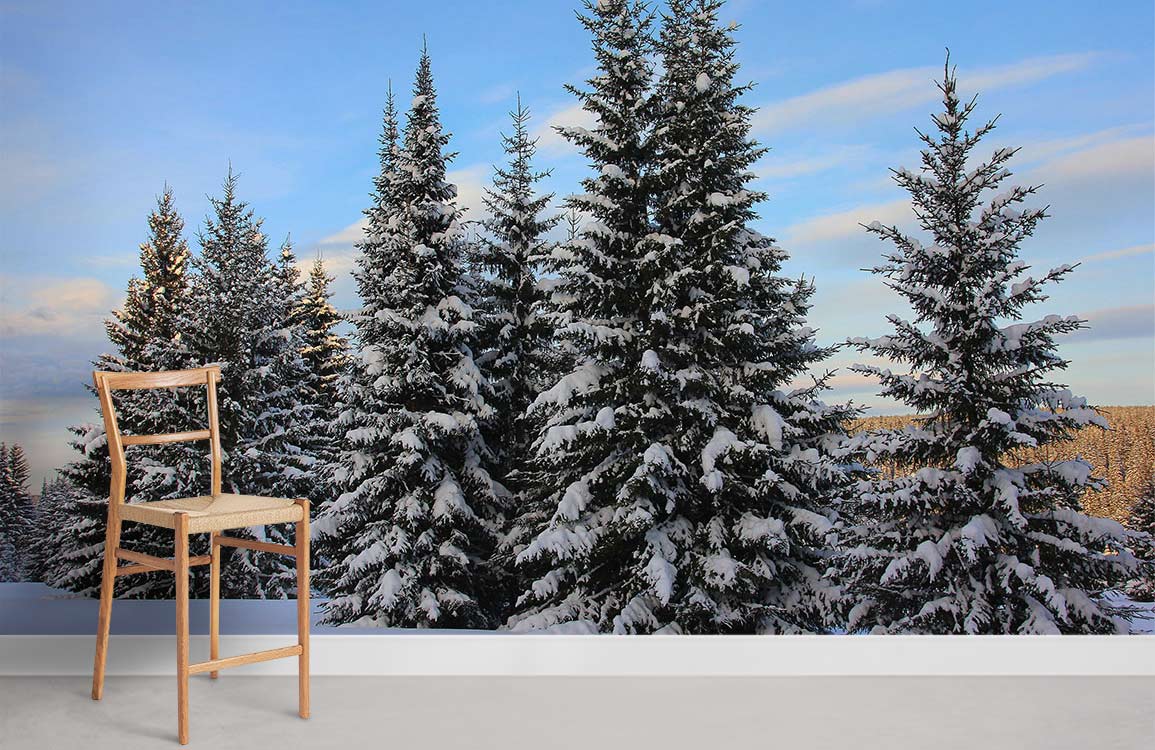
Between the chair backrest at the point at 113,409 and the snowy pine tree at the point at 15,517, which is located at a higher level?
the chair backrest at the point at 113,409

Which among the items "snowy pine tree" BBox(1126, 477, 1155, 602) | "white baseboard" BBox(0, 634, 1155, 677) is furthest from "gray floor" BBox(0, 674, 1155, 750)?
"snowy pine tree" BBox(1126, 477, 1155, 602)

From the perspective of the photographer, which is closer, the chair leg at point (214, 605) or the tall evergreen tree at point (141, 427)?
the chair leg at point (214, 605)

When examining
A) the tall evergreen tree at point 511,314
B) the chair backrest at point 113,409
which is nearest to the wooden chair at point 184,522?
the chair backrest at point 113,409

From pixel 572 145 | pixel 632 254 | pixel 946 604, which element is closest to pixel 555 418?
pixel 632 254

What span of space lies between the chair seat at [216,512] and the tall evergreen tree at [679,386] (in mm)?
3427

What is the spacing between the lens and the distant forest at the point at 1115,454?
12.3 ft

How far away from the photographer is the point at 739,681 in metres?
2.53

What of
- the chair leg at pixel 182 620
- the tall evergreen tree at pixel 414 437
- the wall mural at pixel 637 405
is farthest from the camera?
the tall evergreen tree at pixel 414 437

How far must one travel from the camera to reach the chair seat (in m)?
1.98

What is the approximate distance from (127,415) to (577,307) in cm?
305

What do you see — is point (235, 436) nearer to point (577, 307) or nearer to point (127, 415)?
point (127, 415)

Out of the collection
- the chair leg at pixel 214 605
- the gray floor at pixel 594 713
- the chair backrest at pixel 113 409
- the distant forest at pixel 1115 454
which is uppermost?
the chair backrest at pixel 113 409

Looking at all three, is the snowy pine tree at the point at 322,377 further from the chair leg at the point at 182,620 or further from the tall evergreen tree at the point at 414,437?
the chair leg at the point at 182,620

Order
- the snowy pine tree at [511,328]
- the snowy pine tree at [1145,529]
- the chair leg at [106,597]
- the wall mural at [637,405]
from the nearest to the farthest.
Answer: the chair leg at [106,597], the snowy pine tree at [1145,529], the wall mural at [637,405], the snowy pine tree at [511,328]
